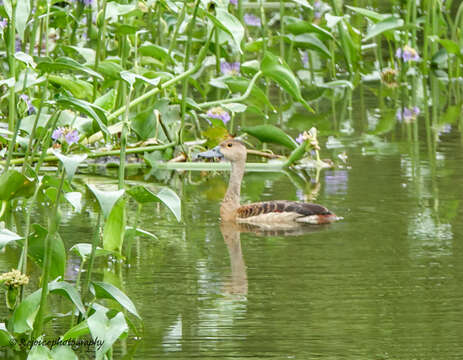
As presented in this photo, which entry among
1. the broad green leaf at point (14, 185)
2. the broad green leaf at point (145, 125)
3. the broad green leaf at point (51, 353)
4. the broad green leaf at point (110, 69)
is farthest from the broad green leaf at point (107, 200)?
the broad green leaf at point (145, 125)

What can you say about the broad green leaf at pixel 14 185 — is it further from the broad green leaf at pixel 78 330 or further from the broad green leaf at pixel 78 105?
the broad green leaf at pixel 78 330

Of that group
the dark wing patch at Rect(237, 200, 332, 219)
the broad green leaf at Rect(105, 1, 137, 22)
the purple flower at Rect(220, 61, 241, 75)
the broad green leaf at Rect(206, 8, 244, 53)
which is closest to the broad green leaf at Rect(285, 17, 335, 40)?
the purple flower at Rect(220, 61, 241, 75)

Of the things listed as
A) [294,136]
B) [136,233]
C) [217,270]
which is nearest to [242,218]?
[217,270]

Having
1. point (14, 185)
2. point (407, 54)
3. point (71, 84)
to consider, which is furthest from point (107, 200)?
point (407, 54)

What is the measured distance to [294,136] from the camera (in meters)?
9.80

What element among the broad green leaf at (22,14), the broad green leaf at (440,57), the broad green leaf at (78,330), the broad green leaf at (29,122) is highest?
the broad green leaf at (440,57)

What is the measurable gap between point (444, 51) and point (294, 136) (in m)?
4.06

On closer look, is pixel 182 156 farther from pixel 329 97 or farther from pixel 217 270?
pixel 329 97

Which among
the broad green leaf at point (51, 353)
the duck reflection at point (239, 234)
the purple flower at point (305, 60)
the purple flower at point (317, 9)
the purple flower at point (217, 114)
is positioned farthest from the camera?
the purple flower at point (317, 9)

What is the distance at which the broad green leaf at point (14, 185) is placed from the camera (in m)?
4.48

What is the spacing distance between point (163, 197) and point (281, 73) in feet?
5.74

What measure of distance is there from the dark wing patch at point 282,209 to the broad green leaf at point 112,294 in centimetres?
269

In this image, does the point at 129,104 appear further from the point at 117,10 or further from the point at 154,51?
the point at 154,51

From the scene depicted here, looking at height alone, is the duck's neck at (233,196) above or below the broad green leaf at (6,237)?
above
